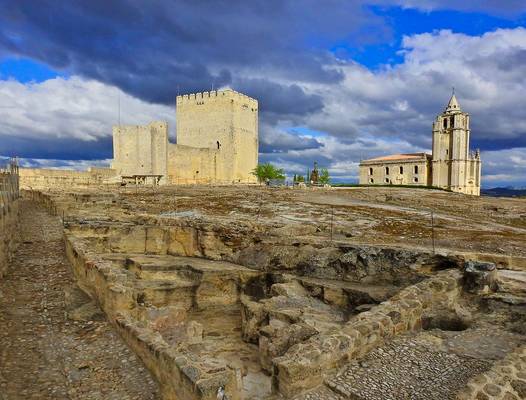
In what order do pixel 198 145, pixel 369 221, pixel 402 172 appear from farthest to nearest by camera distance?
pixel 402 172 → pixel 198 145 → pixel 369 221

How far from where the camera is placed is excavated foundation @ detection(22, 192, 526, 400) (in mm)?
5523

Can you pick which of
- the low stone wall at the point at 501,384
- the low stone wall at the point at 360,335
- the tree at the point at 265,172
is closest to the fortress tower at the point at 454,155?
the tree at the point at 265,172

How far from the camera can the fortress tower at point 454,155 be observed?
197ft

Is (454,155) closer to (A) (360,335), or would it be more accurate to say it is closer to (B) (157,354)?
(A) (360,335)

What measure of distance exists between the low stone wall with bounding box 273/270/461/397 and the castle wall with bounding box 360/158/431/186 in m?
58.1

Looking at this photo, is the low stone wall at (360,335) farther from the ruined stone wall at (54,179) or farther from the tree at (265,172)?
the tree at (265,172)

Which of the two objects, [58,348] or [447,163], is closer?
[58,348]

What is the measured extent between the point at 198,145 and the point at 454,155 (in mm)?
38569

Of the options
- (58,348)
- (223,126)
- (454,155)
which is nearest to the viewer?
(58,348)

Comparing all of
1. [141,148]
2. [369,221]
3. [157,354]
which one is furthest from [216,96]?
[157,354]

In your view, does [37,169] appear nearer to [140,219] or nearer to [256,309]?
[140,219]

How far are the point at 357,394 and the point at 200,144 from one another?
53174mm

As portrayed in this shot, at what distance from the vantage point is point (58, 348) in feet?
18.5

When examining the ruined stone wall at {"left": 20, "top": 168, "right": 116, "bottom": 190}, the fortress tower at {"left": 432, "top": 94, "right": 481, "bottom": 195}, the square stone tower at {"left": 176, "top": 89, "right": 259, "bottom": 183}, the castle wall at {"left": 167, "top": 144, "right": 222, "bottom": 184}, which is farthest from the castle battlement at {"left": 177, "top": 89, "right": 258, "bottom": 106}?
the fortress tower at {"left": 432, "top": 94, "right": 481, "bottom": 195}
